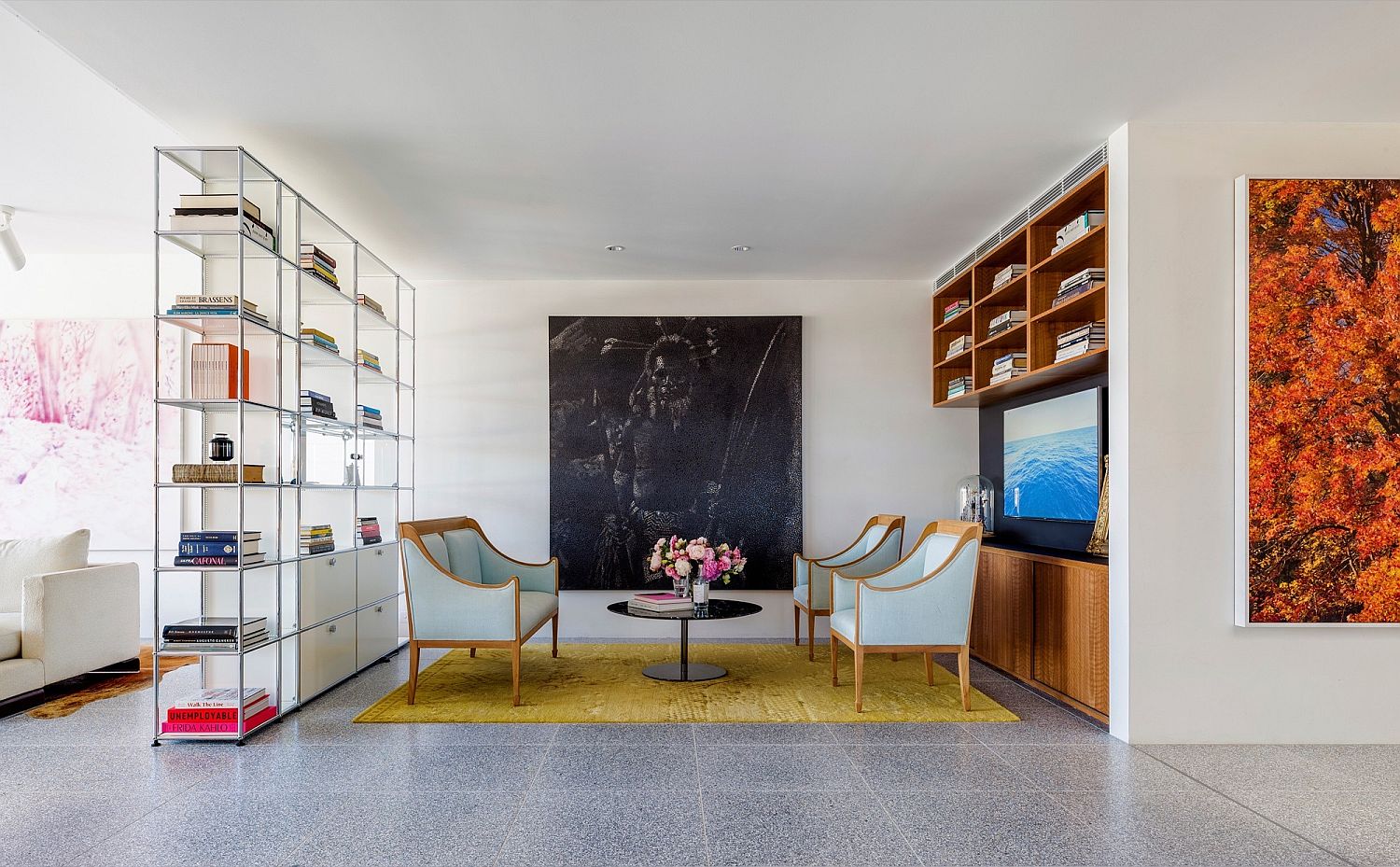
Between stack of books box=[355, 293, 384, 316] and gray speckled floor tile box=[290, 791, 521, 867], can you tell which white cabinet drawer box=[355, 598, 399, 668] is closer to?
stack of books box=[355, 293, 384, 316]

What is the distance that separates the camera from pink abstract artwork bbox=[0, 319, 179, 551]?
6.52 m

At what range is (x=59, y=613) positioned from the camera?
471cm

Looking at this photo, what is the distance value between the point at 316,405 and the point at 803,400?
144 inches

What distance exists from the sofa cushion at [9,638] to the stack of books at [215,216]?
2.46 m

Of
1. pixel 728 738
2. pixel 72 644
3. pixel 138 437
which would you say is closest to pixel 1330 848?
pixel 728 738

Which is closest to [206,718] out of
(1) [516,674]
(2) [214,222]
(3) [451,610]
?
(3) [451,610]

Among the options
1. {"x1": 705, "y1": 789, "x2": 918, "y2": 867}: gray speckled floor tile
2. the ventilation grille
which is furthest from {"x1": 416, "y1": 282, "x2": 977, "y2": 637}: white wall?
{"x1": 705, "y1": 789, "x2": 918, "y2": 867}: gray speckled floor tile

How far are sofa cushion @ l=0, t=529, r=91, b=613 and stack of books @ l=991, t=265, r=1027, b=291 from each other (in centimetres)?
592

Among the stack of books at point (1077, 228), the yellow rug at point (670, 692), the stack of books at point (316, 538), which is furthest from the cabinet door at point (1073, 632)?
the stack of books at point (316, 538)

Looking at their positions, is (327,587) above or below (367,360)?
below

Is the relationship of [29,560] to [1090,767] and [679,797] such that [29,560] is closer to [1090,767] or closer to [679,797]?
[679,797]

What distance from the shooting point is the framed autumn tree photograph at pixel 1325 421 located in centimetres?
373

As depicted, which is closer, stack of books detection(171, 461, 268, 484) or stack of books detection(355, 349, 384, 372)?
stack of books detection(171, 461, 268, 484)

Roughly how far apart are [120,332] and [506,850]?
594 cm
